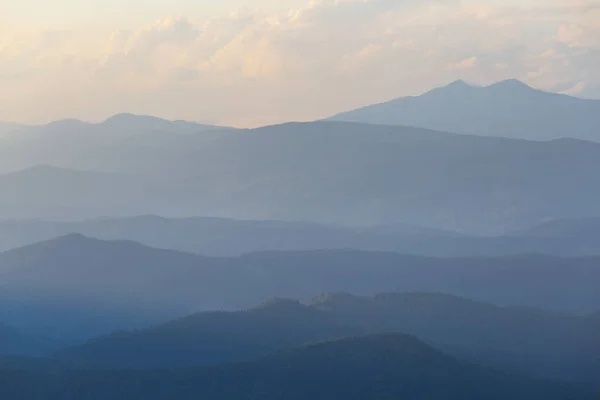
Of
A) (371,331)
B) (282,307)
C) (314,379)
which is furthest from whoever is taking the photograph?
(282,307)

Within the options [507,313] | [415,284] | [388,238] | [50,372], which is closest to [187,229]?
[388,238]

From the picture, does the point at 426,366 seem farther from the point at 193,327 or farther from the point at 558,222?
the point at 558,222

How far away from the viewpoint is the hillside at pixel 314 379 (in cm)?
6062

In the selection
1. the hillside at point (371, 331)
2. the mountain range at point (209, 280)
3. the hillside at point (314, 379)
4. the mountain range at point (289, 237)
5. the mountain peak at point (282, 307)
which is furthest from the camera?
the mountain range at point (289, 237)

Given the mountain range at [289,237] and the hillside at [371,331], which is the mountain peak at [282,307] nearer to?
the hillside at [371,331]

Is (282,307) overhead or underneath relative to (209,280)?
underneath

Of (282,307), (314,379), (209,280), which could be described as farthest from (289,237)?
(314,379)

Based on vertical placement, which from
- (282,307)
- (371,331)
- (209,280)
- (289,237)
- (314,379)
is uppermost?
(289,237)

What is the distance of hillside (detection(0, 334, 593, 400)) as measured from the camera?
199ft

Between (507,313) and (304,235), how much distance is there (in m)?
80.8

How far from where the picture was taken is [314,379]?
6178 centimetres

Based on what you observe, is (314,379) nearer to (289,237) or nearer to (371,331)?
(371,331)

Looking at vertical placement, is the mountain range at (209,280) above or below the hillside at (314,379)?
above

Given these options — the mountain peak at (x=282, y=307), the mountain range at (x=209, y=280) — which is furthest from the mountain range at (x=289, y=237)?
the mountain peak at (x=282, y=307)
